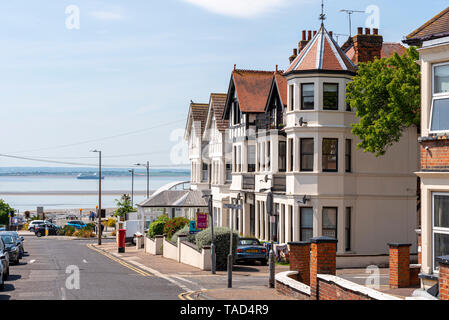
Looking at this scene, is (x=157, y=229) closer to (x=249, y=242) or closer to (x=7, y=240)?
(x=249, y=242)

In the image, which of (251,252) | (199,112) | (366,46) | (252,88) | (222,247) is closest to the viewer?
(222,247)

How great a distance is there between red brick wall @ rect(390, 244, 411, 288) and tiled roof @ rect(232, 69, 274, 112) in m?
23.0

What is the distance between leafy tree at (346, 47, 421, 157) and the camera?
92.5 feet

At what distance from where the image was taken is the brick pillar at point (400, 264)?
2048 cm

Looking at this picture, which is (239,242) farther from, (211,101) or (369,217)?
(211,101)

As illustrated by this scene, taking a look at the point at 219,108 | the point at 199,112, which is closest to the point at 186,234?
the point at 219,108

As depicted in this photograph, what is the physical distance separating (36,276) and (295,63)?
16.9 metres

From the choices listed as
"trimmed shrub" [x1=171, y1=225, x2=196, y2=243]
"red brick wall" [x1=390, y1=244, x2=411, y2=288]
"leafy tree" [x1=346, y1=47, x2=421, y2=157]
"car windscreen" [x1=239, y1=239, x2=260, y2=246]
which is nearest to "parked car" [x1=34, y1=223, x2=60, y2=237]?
"trimmed shrub" [x1=171, y1=225, x2=196, y2=243]

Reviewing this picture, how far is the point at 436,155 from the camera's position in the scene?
16.2 meters

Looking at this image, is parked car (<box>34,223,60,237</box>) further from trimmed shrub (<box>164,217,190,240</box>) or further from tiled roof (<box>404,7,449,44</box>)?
tiled roof (<box>404,7,449,44</box>)

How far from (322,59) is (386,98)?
5006 millimetres

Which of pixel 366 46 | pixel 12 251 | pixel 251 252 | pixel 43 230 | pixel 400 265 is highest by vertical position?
pixel 366 46

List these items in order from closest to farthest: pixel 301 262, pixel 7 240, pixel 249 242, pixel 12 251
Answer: pixel 301 262
pixel 12 251
pixel 7 240
pixel 249 242
